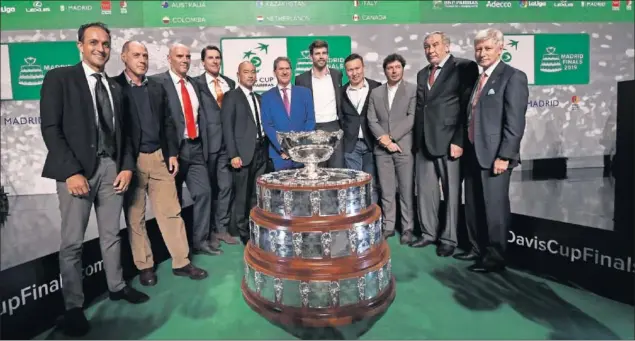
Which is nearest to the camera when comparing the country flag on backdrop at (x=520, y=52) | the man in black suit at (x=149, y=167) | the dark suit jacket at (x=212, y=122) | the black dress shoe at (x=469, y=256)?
the man in black suit at (x=149, y=167)

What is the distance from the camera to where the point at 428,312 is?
2.02 meters

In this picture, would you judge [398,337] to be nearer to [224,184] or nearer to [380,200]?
[380,200]

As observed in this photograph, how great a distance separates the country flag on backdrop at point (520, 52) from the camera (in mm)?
5453

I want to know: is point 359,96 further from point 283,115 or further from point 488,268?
point 488,268

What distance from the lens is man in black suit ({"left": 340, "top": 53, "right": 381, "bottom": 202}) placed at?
3.22m

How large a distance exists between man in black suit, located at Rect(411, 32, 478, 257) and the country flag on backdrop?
3105mm

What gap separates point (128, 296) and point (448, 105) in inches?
85.2

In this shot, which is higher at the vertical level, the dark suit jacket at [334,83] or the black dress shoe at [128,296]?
the dark suit jacket at [334,83]

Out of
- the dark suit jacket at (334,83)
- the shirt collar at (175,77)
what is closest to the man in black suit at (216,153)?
the shirt collar at (175,77)

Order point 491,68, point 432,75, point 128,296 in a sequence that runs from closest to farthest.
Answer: point 128,296, point 491,68, point 432,75

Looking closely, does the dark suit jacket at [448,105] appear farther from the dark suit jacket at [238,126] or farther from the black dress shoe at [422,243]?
the dark suit jacket at [238,126]

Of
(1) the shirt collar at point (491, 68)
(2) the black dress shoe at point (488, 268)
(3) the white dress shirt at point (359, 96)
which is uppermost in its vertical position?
(1) the shirt collar at point (491, 68)

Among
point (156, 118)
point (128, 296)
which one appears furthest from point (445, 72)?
point (128, 296)

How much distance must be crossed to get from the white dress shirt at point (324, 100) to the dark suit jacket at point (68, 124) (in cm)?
173
